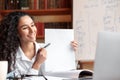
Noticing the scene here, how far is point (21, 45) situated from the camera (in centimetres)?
181

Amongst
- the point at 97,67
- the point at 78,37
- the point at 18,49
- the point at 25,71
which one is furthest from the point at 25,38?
the point at 78,37

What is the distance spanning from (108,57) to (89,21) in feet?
6.27

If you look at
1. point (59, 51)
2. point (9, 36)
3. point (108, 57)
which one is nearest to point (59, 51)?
point (59, 51)

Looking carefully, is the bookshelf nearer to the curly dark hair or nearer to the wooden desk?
the wooden desk

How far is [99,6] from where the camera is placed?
277 centimetres

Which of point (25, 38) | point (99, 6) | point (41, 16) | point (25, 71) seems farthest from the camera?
point (41, 16)

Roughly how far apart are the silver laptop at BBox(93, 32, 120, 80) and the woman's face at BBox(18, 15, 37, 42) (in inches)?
34.2

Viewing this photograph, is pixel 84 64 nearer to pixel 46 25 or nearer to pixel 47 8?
pixel 46 25

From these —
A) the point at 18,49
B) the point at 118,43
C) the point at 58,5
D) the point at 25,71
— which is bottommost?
the point at 25,71

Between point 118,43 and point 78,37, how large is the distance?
6.24 ft

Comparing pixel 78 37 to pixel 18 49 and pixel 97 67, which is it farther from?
pixel 97 67

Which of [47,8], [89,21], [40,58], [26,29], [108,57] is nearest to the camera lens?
[108,57]

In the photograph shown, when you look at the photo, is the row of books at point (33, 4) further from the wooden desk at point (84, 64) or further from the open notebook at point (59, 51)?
the open notebook at point (59, 51)

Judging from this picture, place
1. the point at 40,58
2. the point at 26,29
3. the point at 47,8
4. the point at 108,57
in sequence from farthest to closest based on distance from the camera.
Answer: the point at 47,8
the point at 26,29
the point at 40,58
the point at 108,57
